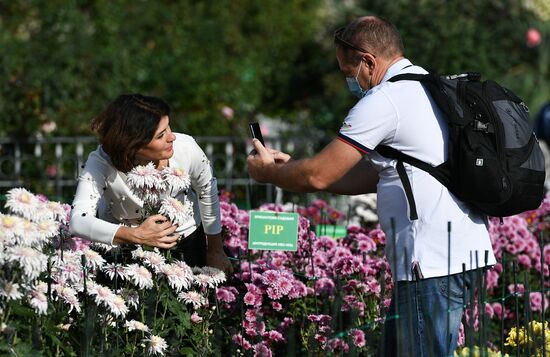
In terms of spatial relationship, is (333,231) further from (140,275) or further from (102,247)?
(140,275)

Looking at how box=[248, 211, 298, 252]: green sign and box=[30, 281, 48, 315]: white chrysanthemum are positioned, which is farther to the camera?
box=[248, 211, 298, 252]: green sign

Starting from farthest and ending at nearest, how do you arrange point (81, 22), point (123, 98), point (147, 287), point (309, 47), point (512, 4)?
point (309, 47), point (512, 4), point (81, 22), point (123, 98), point (147, 287)

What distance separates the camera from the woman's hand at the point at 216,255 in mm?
3930


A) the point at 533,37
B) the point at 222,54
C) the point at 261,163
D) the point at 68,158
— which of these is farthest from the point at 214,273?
the point at 222,54

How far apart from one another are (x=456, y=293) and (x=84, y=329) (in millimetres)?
1135

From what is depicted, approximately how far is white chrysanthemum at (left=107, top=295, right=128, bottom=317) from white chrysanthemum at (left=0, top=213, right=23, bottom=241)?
445 millimetres

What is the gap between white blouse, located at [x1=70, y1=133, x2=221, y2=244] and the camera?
356 centimetres

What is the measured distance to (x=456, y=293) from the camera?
3.24 meters

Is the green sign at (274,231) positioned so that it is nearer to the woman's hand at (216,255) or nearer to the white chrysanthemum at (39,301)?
the woman's hand at (216,255)

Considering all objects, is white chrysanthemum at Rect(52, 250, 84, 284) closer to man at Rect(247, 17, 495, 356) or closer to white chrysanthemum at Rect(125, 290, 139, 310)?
white chrysanthemum at Rect(125, 290, 139, 310)

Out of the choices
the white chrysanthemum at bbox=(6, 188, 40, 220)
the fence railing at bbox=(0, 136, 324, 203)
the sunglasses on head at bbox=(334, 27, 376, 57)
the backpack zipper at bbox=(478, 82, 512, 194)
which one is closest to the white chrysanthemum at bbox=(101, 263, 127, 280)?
the white chrysanthemum at bbox=(6, 188, 40, 220)

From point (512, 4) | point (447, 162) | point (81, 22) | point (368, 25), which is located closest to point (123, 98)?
point (368, 25)

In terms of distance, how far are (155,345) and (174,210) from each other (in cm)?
45

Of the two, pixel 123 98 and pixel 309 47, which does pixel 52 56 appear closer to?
pixel 309 47
